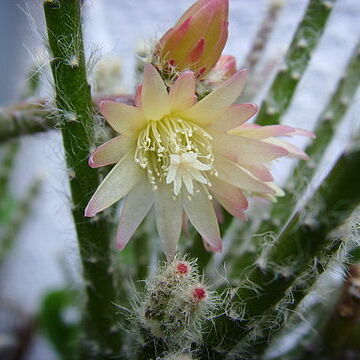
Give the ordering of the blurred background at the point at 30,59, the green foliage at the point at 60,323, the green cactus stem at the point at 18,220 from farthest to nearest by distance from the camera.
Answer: the blurred background at the point at 30,59 → the green cactus stem at the point at 18,220 → the green foliage at the point at 60,323

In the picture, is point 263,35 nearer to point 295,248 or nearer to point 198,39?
point 198,39

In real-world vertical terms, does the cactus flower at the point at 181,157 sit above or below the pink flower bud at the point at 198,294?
above

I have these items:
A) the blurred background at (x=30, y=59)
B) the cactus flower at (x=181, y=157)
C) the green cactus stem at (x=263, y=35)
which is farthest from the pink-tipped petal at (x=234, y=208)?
the blurred background at (x=30, y=59)

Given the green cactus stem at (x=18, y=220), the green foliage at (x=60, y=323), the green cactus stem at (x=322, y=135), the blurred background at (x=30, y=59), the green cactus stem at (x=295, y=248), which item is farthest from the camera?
the blurred background at (x=30, y=59)

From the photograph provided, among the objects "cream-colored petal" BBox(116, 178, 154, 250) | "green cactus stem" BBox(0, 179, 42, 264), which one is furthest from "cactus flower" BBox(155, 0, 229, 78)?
"green cactus stem" BBox(0, 179, 42, 264)

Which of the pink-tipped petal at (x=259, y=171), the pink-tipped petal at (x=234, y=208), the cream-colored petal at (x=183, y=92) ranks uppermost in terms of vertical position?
the cream-colored petal at (x=183, y=92)

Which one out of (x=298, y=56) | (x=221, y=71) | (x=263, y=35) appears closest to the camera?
(x=221, y=71)

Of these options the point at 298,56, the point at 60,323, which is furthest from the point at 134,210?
the point at 60,323

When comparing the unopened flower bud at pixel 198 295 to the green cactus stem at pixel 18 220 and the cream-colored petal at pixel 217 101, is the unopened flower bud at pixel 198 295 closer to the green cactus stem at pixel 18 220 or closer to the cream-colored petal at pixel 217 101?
the cream-colored petal at pixel 217 101
